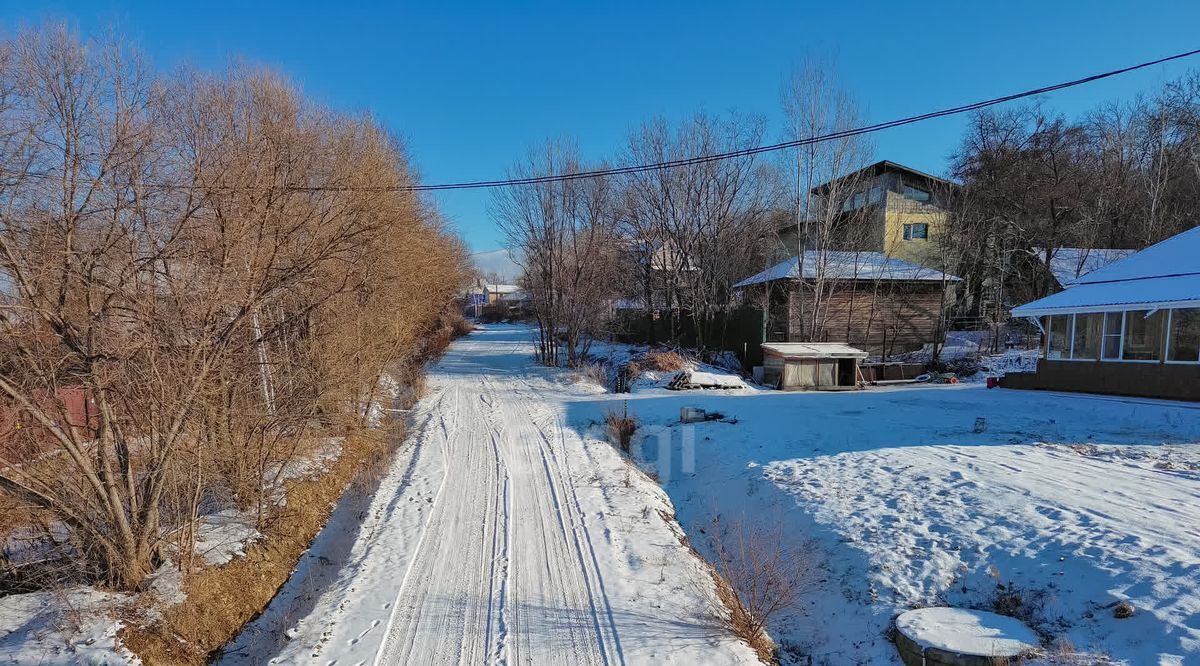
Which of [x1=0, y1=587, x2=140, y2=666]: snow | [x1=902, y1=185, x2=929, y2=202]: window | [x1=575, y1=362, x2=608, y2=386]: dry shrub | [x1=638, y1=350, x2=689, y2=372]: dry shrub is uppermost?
[x1=902, y1=185, x2=929, y2=202]: window

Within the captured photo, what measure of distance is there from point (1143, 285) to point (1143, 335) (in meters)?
1.64

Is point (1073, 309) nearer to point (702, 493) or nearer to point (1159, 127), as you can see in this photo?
point (702, 493)

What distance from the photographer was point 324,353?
403 inches

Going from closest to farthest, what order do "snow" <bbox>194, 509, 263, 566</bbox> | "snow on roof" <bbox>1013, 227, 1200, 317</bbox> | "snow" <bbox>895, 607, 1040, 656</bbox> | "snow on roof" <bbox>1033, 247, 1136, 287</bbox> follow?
"snow" <bbox>895, 607, 1040, 656</bbox> < "snow" <bbox>194, 509, 263, 566</bbox> < "snow on roof" <bbox>1013, 227, 1200, 317</bbox> < "snow on roof" <bbox>1033, 247, 1136, 287</bbox>

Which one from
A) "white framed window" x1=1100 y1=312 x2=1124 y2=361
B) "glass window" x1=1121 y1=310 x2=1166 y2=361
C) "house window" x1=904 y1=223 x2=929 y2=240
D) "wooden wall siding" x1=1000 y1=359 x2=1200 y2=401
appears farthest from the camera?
"house window" x1=904 y1=223 x2=929 y2=240

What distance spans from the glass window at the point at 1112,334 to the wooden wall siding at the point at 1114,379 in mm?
309

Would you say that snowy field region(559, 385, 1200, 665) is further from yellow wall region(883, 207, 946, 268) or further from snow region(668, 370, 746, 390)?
yellow wall region(883, 207, 946, 268)

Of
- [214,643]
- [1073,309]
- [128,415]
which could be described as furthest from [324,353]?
[1073,309]

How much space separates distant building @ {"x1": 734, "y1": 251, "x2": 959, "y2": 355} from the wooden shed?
3.31 m

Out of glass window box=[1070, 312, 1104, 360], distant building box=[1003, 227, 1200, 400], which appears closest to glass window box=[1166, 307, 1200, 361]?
distant building box=[1003, 227, 1200, 400]

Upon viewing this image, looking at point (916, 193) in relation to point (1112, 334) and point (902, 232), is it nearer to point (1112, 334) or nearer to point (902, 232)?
point (902, 232)

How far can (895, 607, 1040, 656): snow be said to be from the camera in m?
4.90

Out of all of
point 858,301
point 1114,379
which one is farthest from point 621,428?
point 858,301

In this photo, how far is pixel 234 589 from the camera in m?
5.93
